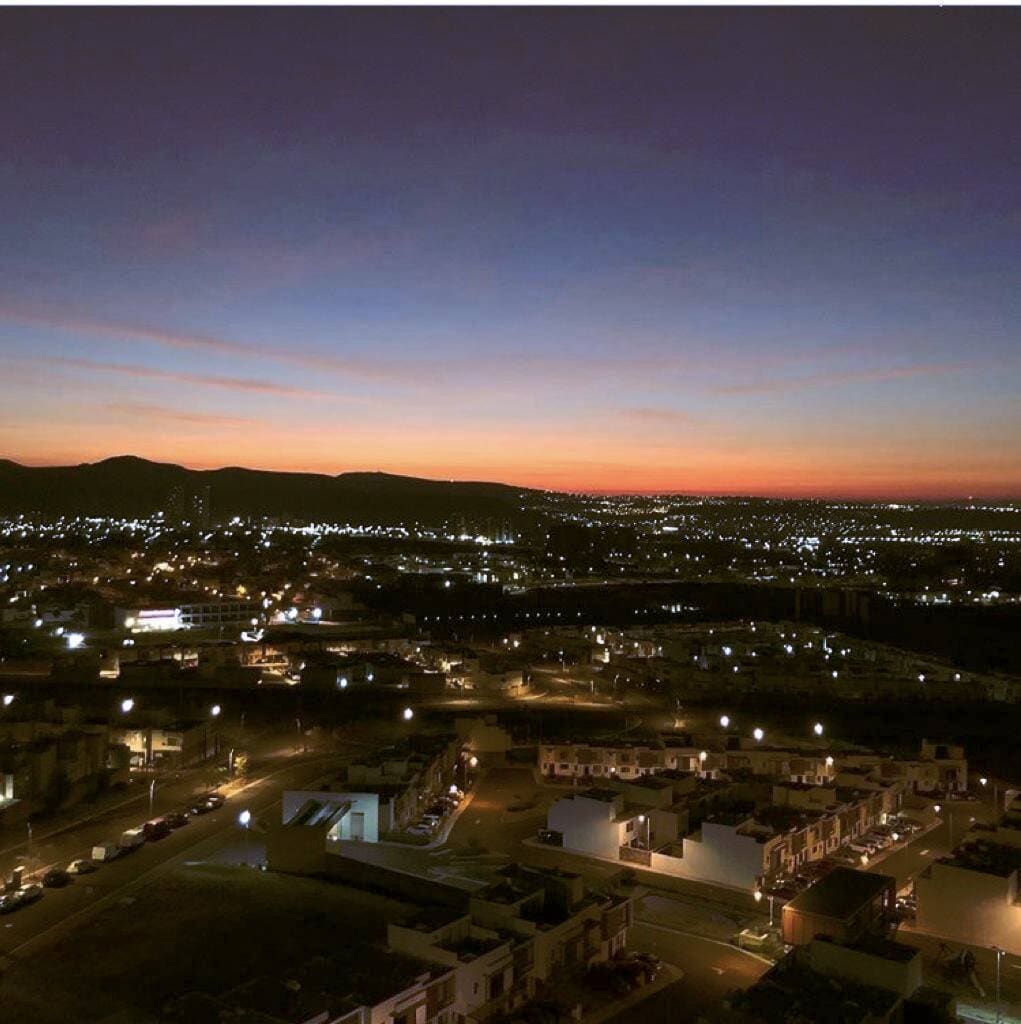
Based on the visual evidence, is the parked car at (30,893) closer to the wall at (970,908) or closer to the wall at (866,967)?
the wall at (866,967)

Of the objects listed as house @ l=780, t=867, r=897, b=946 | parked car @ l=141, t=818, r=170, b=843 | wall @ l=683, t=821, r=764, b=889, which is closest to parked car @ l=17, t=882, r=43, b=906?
parked car @ l=141, t=818, r=170, b=843

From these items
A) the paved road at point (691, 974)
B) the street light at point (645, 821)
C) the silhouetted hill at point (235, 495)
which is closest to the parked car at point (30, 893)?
the paved road at point (691, 974)

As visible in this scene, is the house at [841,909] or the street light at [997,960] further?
the house at [841,909]

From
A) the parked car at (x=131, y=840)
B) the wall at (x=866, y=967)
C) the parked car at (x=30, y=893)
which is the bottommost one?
the parked car at (x=131, y=840)

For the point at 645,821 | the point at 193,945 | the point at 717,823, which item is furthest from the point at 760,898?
the point at 193,945

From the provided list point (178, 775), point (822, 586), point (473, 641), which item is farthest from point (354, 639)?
point (822, 586)

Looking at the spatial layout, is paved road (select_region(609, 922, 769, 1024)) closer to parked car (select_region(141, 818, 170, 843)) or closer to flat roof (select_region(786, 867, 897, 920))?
flat roof (select_region(786, 867, 897, 920))

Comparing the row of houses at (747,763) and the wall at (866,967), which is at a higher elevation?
the wall at (866,967)
